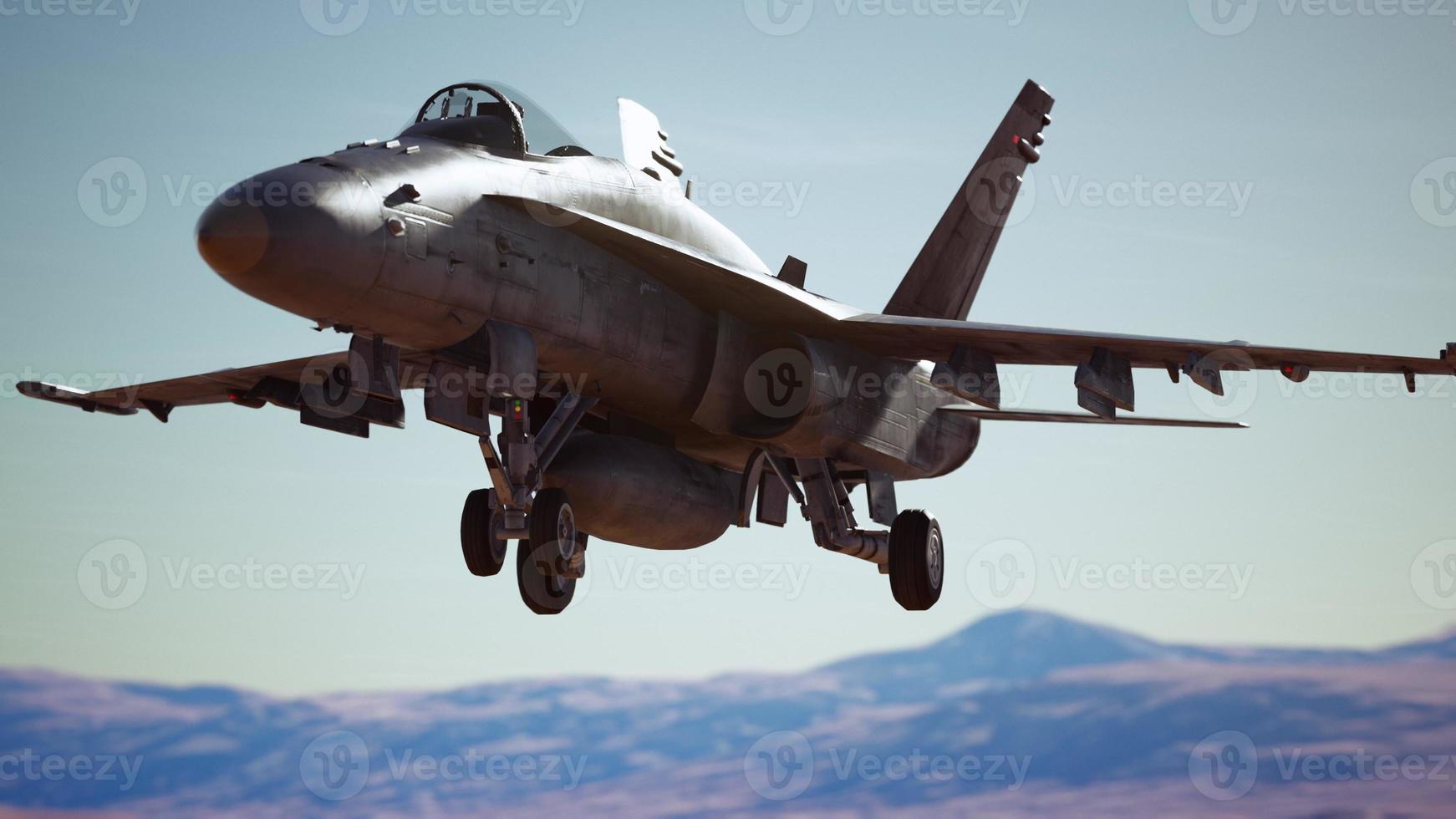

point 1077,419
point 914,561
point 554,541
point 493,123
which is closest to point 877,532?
point 914,561

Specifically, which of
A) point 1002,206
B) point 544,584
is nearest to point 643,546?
point 544,584

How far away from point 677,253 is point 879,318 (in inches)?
125

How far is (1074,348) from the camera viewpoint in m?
18.7

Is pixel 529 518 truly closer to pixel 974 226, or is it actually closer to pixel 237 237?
pixel 237 237

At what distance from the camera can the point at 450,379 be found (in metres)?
16.0

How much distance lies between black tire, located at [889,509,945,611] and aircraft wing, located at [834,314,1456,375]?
225cm

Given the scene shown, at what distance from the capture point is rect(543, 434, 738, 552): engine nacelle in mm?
17891

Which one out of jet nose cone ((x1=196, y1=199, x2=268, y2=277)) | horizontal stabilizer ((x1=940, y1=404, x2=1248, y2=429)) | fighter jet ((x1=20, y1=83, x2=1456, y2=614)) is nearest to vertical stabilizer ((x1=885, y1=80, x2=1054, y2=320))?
fighter jet ((x1=20, y1=83, x2=1456, y2=614))

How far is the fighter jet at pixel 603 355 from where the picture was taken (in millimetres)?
14180

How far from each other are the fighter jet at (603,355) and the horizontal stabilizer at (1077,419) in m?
0.07

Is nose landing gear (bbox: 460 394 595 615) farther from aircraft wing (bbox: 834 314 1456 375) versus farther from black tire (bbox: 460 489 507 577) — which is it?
aircraft wing (bbox: 834 314 1456 375)

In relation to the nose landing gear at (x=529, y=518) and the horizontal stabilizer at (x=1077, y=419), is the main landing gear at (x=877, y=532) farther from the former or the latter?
the nose landing gear at (x=529, y=518)

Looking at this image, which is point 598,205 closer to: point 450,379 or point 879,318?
point 450,379

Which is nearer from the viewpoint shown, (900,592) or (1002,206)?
(900,592)
